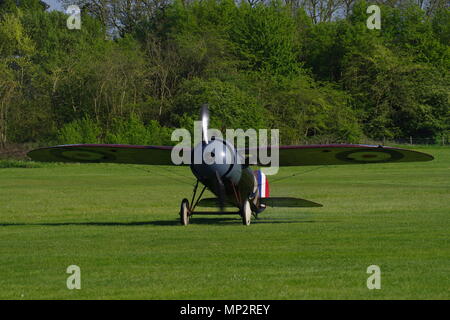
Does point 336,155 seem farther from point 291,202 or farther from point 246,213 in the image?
point 246,213

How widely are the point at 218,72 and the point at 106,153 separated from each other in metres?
52.7

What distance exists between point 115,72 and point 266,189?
49.1 metres

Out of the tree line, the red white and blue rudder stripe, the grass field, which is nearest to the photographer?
the grass field

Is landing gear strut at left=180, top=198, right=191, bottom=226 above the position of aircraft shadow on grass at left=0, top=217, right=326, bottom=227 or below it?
above

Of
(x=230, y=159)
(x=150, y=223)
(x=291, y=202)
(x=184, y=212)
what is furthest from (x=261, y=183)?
(x=230, y=159)

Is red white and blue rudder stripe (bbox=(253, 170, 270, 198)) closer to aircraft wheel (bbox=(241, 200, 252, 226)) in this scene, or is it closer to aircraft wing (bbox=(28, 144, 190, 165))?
aircraft wheel (bbox=(241, 200, 252, 226))

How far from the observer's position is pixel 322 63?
285 ft

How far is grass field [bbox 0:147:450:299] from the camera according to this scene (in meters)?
9.66

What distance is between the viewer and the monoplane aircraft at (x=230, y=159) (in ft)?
57.1

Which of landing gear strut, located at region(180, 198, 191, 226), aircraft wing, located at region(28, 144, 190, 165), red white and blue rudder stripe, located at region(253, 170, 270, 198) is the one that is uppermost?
aircraft wing, located at region(28, 144, 190, 165)

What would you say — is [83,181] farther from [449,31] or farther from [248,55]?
[449,31]

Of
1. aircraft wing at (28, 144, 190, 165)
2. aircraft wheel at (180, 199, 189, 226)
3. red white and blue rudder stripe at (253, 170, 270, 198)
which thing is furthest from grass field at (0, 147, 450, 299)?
aircraft wing at (28, 144, 190, 165)

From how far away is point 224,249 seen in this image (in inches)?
545

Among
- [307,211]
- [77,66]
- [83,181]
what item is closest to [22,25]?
[77,66]
